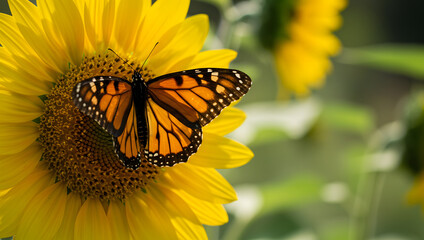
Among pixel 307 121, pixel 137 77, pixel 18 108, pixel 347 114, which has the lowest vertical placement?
pixel 18 108

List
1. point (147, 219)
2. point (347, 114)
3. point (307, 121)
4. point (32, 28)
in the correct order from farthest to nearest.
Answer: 1. point (347, 114)
2. point (307, 121)
3. point (147, 219)
4. point (32, 28)

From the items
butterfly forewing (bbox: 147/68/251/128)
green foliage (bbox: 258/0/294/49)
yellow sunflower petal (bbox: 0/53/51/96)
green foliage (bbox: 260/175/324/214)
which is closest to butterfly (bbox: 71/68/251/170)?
butterfly forewing (bbox: 147/68/251/128)

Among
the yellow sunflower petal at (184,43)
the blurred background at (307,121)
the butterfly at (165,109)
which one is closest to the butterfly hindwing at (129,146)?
the butterfly at (165,109)

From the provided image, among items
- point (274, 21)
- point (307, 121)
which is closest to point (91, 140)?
point (307, 121)

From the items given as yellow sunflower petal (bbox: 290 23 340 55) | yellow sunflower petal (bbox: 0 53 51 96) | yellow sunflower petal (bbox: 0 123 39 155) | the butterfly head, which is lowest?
yellow sunflower petal (bbox: 0 123 39 155)

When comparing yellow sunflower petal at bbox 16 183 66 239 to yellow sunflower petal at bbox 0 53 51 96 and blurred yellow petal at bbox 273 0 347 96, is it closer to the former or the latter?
yellow sunflower petal at bbox 0 53 51 96

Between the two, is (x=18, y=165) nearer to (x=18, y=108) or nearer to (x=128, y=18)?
(x=18, y=108)

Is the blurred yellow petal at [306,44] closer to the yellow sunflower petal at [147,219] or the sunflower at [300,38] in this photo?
the sunflower at [300,38]

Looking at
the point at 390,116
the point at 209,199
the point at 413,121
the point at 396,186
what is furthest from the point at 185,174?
the point at 390,116
